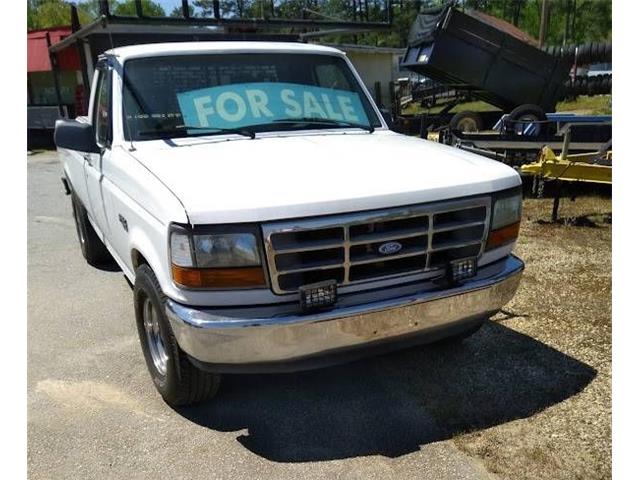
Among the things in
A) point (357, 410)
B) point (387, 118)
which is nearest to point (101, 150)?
point (387, 118)

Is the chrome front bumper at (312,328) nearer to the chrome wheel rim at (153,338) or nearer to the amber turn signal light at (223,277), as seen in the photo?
the amber turn signal light at (223,277)

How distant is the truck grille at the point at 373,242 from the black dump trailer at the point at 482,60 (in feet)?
30.7

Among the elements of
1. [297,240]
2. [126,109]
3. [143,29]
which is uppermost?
[143,29]

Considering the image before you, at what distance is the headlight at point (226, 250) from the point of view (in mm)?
2457

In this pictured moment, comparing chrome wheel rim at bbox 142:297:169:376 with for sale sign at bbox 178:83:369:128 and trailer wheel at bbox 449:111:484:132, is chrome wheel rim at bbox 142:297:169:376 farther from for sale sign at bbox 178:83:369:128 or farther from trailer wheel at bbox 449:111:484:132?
trailer wheel at bbox 449:111:484:132

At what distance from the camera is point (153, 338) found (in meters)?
3.30

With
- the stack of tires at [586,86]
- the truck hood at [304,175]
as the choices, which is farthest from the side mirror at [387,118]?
the stack of tires at [586,86]

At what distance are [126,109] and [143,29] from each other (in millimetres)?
6441

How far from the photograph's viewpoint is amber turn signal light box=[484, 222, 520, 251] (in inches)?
117

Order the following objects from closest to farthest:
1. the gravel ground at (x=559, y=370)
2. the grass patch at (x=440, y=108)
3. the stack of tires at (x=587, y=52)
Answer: the gravel ground at (x=559, y=370), the stack of tires at (x=587, y=52), the grass patch at (x=440, y=108)

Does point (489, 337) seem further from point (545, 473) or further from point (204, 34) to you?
point (204, 34)

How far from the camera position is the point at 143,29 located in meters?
9.27

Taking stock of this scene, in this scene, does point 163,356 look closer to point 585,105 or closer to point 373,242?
Result: point 373,242
